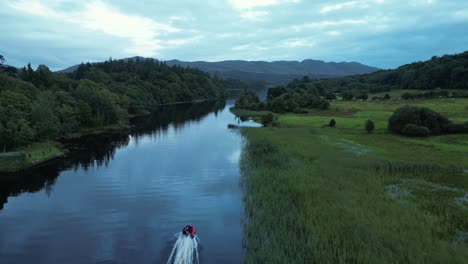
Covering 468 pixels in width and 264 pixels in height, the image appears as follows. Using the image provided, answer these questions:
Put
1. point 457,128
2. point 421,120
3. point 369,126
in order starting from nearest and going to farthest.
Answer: point 457,128, point 421,120, point 369,126

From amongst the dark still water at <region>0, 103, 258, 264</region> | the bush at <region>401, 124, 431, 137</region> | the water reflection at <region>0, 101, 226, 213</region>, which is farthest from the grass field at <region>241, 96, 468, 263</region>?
the water reflection at <region>0, 101, 226, 213</region>

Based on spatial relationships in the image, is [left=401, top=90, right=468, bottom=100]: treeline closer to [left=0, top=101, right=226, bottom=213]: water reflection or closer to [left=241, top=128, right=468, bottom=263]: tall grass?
[left=0, top=101, right=226, bottom=213]: water reflection

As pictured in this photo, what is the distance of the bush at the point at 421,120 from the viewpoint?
6769 cm

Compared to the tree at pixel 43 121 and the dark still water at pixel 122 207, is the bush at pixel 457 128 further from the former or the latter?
the tree at pixel 43 121

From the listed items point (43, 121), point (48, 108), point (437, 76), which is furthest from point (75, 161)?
point (437, 76)

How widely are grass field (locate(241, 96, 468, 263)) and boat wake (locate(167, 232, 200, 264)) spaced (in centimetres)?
427

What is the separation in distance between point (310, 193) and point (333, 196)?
2221 millimetres

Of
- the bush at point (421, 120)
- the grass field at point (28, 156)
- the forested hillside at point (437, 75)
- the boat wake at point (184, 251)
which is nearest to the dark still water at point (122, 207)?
the boat wake at point (184, 251)

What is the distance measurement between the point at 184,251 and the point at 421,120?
203ft

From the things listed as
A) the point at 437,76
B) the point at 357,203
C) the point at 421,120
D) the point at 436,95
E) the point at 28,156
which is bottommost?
the point at 28,156

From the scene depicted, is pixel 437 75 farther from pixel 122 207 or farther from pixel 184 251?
pixel 184 251

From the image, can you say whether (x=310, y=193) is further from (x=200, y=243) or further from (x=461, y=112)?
(x=461, y=112)

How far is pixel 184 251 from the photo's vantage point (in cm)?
2547

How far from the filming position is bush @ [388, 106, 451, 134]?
67688 millimetres
